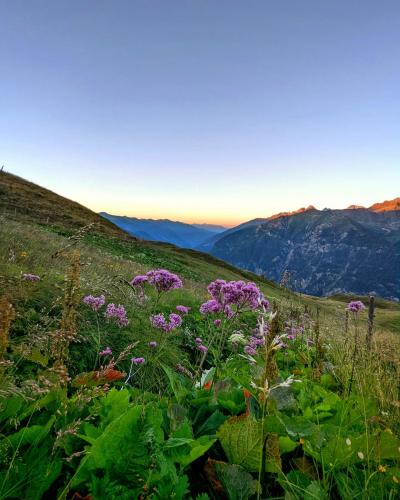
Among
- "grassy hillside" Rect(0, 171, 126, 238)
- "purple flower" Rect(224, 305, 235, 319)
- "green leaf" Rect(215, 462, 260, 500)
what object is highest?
"grassy hillside" Rect(0, 171, 126, 238)

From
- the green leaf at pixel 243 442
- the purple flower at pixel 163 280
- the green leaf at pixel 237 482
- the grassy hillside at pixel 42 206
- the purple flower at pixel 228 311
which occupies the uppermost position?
the grassy hillside at pixel 42 206

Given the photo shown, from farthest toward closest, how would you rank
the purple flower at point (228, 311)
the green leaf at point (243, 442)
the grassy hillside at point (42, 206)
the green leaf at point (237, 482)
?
the grassy hillside at point (42, 206)
the purple flower at point (228, 311)
the green leaf at point (243, 442)
the green leaf at point (237, 482)

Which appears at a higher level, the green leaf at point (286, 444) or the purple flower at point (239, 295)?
the purple flower at point (239, 295)

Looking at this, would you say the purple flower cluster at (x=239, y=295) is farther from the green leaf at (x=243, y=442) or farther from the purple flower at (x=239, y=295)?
the green leaf at (x=243, y=442)

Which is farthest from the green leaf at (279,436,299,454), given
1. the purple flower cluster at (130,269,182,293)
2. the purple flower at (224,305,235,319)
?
the purple flower cluster at (130,269,182,293)

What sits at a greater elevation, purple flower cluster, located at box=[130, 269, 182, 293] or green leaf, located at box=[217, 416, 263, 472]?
purple flower cluster, located at box=[130, 269, 182, 293]

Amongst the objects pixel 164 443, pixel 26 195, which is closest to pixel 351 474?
pixel 164 443

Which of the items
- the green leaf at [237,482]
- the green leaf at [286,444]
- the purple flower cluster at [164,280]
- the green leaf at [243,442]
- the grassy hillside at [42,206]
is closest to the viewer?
the green leaf at [237,482]

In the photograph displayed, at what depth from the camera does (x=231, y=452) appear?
188 centimetres

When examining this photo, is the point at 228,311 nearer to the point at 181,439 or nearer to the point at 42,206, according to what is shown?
the point at 181,439

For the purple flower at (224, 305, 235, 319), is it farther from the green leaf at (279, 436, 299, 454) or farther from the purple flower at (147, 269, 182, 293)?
the green leaf at (279, 436, 299, 454)

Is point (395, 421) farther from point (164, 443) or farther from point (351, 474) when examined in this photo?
point (164, 443)

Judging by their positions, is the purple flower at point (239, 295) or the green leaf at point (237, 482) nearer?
the green leaf at point (237, 482)

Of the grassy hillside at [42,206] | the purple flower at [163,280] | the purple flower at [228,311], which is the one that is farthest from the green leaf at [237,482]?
the grassy hillside at [42,206]
